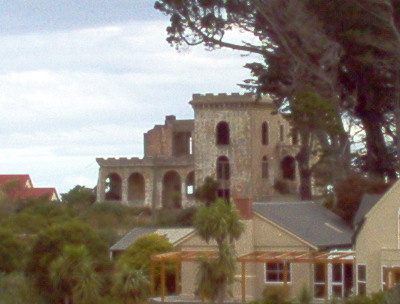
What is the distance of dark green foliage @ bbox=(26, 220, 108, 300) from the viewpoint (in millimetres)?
41625

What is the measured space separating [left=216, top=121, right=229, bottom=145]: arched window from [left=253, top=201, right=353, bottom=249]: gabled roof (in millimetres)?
38485

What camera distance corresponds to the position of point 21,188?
307ft

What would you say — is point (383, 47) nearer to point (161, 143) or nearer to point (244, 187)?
point (244, 187)

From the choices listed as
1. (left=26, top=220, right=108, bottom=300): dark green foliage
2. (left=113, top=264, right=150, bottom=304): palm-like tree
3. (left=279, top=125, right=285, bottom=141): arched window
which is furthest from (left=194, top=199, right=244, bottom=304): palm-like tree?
(left=279, top=125, right=285, bottom=141): arched window

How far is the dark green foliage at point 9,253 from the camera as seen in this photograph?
4741 centimetres

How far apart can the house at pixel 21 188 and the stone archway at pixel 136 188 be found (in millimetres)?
5454

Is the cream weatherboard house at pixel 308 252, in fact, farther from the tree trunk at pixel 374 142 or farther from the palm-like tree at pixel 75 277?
the tree trunk at pixel 374 142

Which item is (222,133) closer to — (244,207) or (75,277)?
(244,207)

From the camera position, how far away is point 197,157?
9125 centimetres

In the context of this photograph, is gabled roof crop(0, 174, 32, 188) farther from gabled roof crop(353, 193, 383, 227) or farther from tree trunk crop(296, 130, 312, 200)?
gabled roof crop(353, 193, 383, 227)

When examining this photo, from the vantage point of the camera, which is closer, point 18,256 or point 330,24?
point 18,256

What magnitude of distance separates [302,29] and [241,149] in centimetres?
3695

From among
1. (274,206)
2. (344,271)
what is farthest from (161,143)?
(344,271)

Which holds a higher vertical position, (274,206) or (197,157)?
(197,157)
